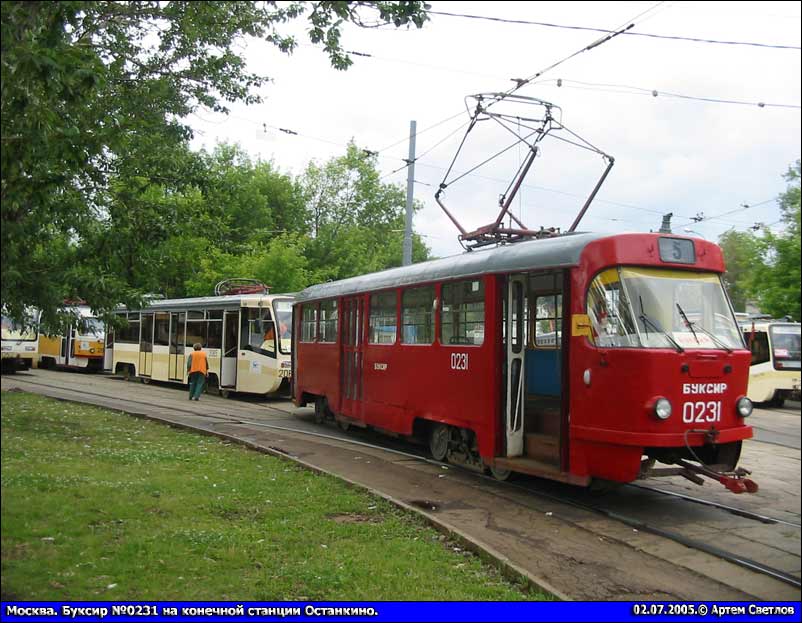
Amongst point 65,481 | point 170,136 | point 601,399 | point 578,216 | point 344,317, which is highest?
point 170,136

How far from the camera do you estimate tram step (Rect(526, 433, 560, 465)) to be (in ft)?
30.2

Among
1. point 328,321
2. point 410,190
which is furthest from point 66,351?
point 328,321

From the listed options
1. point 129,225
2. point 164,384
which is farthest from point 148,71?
point 164,384

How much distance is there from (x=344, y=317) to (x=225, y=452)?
14.5ft

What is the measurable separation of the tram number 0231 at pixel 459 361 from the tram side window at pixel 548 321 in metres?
0.98

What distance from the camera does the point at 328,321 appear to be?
51.7 feet

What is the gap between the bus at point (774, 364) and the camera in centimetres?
2259

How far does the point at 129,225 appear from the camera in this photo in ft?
27.7

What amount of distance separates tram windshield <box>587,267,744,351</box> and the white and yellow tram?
1374 cm

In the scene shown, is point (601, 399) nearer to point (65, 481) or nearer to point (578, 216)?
point (578, 216)

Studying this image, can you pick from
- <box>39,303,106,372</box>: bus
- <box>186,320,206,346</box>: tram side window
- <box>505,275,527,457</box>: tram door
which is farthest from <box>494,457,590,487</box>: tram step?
<box>39,303,106,372</box>: bus

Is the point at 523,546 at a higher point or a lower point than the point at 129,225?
lower

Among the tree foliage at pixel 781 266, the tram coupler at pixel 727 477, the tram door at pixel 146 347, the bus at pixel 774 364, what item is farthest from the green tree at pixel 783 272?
the tram door at pixel 146 347

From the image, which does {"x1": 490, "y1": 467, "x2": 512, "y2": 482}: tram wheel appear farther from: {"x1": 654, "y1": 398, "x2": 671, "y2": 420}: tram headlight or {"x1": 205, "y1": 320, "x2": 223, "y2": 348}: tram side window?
{"x1": 205, "y1": 320, "x2": 223, "y2": 348}: tram side window
